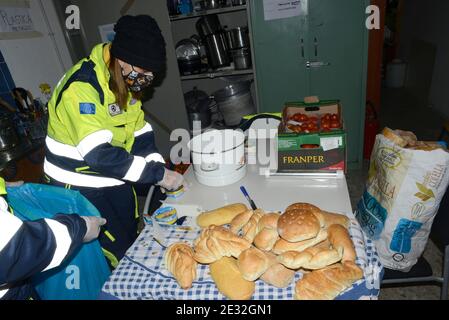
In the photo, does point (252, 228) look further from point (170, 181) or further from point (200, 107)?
point (200, 107)

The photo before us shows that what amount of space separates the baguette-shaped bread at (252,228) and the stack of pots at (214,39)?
80.3 inches

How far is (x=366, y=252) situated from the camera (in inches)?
34.9

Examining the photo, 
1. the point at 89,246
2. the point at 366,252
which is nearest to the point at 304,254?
the point at 366,252

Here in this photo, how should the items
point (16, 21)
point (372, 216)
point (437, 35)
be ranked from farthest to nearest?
point (437, 35)
point (16, 21)
point (372, 216)

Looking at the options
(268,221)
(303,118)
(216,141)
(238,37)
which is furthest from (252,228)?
(238,37)

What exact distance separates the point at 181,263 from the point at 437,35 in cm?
453

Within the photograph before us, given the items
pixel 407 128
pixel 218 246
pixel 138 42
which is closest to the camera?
pixel 218 246

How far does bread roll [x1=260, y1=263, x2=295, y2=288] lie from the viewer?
2.58ft

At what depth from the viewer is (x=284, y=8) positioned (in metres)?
2.39

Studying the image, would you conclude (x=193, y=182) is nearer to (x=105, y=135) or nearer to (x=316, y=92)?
(x=105, y=135)

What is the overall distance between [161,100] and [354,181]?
1915 millimetres

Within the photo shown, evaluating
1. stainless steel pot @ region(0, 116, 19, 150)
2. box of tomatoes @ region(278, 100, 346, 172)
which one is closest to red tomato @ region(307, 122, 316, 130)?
box of tomatoes @ region(278, 100, 346, 172)

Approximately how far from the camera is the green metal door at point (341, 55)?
2.36 metres

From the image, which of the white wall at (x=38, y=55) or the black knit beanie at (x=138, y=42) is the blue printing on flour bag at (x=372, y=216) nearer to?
the black knit beanie at (x=138, y=42)
